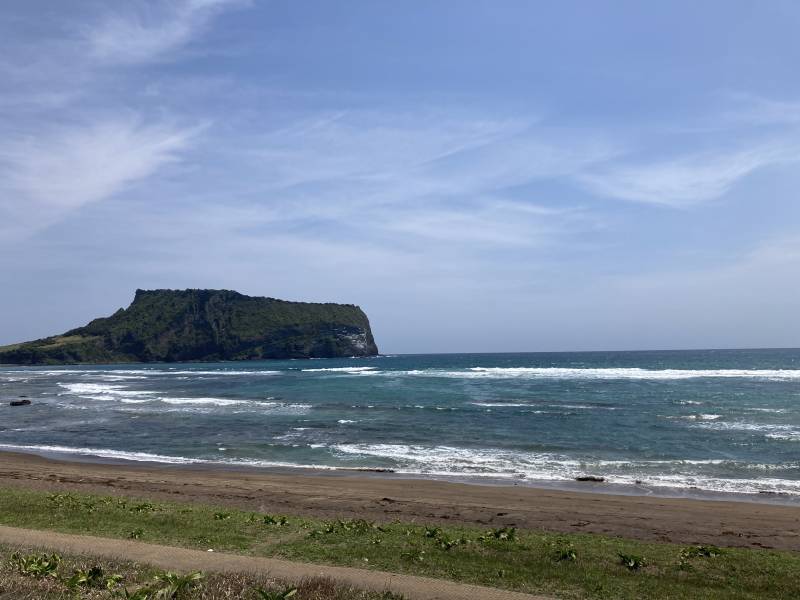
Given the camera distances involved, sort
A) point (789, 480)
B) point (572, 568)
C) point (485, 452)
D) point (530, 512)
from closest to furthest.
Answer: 1. point (572, 568)
2. point (530, 512)
3. point (789, 480)
4. point (485, 452)

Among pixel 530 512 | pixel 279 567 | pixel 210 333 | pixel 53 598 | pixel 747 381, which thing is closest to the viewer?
pixel 53 598

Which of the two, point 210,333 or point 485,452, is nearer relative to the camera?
point 485,452

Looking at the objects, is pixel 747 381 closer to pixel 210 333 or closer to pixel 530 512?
pixel 530 512

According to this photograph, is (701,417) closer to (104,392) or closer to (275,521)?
(275,521)

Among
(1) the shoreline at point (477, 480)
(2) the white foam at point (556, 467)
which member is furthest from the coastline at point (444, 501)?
(2) the white foam at point (556, 467)

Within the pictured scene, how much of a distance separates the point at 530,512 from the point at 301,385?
49.6 meters

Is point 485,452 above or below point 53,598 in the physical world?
below

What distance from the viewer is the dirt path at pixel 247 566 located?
7.47 meters

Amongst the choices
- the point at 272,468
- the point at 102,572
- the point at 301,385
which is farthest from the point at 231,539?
the point at 301,385

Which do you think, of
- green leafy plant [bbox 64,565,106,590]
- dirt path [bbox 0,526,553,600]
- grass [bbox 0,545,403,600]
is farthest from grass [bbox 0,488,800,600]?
green leafy plant [bbox 64,565,106,590]

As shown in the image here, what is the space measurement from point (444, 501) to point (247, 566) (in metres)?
9.19

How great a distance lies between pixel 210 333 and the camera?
18238 cm

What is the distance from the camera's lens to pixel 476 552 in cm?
982

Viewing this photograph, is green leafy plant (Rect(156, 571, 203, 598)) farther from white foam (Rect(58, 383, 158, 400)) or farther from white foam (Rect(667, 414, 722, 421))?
white foam (Rect(58, 383, 158, 400))
